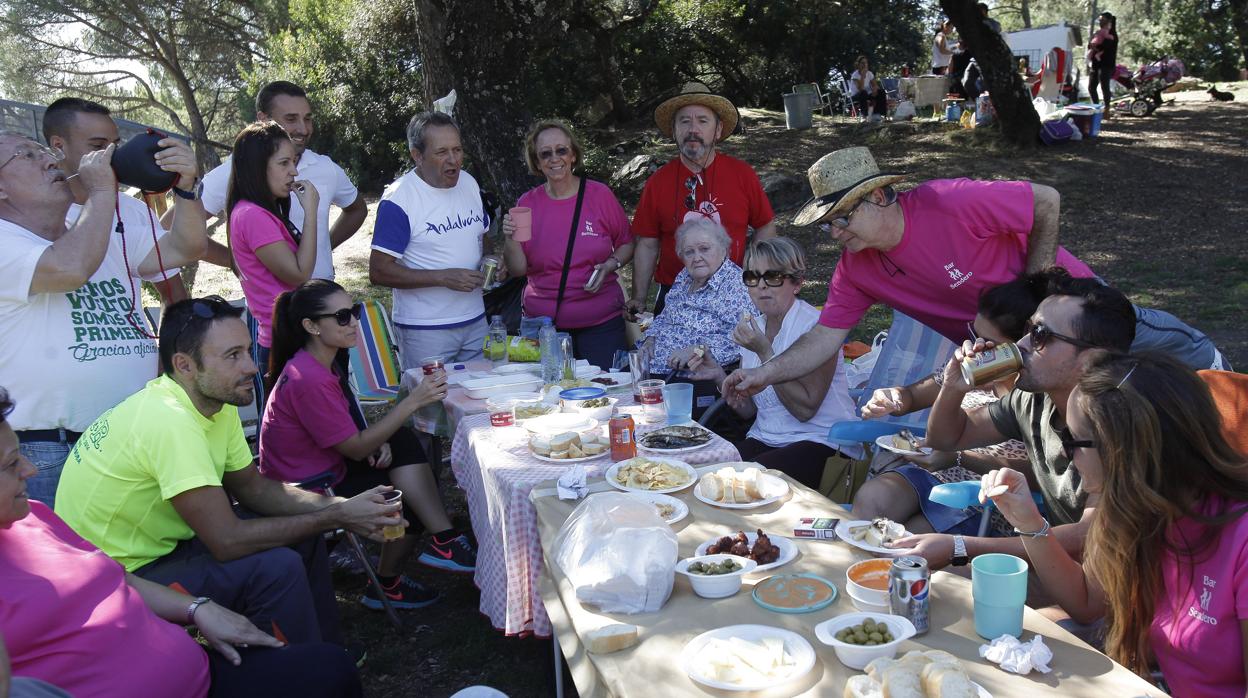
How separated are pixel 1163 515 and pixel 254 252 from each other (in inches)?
146

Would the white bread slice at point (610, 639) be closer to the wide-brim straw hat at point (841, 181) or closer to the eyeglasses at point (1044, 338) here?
→ the eyeglasses at point (1044, 338)

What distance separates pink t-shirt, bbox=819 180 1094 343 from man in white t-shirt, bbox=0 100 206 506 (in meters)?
2.49

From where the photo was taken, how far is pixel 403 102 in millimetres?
15203

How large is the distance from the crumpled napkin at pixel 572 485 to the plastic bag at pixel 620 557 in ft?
1.32

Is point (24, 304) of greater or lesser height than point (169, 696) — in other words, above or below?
above

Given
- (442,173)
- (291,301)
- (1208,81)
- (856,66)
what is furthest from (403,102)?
(1208,81)

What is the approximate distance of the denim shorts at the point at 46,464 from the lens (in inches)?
115

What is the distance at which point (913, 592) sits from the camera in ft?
5.77

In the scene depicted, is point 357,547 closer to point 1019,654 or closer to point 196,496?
point 196,496

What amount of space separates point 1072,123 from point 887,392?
1140 cm

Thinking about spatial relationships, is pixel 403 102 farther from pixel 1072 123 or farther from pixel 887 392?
pixel 887 392

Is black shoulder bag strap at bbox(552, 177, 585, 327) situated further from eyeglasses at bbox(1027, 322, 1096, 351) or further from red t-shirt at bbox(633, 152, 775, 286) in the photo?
eyeglasses at bbox(1027, 322, 1096, 351)

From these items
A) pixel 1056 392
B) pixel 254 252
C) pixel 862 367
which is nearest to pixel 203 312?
pixel 254 252

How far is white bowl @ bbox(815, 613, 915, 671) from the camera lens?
1.66 m
